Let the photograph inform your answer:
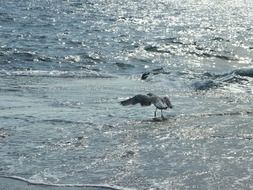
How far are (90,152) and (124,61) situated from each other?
13081mm

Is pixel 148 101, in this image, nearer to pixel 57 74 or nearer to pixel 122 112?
pixel 122 112

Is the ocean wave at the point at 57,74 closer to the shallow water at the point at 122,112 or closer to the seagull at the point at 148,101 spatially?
the shallow water at the point at 122,112

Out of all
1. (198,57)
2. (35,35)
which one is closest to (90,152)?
(198,57)

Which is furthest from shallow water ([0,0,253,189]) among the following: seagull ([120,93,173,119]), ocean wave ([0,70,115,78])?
seagull ([120,93,173,119])

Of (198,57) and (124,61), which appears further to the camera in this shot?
(198,57)

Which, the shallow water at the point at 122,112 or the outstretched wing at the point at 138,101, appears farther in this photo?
the outstretched wing at the point at 138,101

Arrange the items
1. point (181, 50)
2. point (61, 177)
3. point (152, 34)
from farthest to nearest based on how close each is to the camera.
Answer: point (152, 34)
point (181, 50)
point (61, 177)

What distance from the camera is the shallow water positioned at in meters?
7.13

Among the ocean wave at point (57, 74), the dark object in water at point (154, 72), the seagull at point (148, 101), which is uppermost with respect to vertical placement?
the seagull at point (148, 101)

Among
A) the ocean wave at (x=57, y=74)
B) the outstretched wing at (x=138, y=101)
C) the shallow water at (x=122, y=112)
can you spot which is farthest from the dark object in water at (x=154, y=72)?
the outstretched wing at (x=138, y=101)

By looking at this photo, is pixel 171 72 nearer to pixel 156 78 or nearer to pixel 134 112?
pixel 156 78

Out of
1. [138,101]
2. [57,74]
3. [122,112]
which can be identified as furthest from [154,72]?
[138,101]

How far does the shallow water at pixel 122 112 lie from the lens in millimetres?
7133

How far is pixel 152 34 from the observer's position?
98.6 ft
